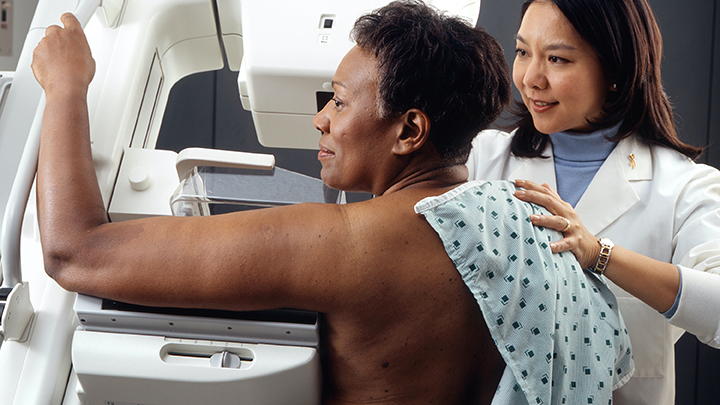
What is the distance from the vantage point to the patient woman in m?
0.85

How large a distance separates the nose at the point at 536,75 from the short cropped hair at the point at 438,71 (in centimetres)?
39

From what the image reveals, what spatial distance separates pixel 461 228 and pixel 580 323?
26 centimetres

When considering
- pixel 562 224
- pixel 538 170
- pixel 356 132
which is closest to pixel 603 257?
pixel 562 224

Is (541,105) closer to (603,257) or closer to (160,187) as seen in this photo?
(603,257)

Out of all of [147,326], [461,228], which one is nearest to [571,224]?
[461,228]

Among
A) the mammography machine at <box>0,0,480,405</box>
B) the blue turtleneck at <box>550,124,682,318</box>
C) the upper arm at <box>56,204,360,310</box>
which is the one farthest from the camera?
the blue turtleneck at <box>550,124,682,318</box>

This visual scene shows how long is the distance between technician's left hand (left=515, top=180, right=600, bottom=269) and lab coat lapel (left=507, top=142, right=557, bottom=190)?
15.4 inches

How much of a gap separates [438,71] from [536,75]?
0.52 m

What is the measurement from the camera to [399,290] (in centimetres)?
86

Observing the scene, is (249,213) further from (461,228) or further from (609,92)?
(609,92)

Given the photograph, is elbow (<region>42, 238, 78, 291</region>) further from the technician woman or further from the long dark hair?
the long dark hair

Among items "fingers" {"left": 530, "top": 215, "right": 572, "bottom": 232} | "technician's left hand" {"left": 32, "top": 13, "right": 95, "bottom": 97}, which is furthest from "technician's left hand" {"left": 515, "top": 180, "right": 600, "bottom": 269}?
"technician's left hand" {"left": 32, "top": 13, "right": 95, "bottom": 97}

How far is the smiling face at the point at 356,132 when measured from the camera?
0.96 meters

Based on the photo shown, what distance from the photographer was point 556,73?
1343 mm
